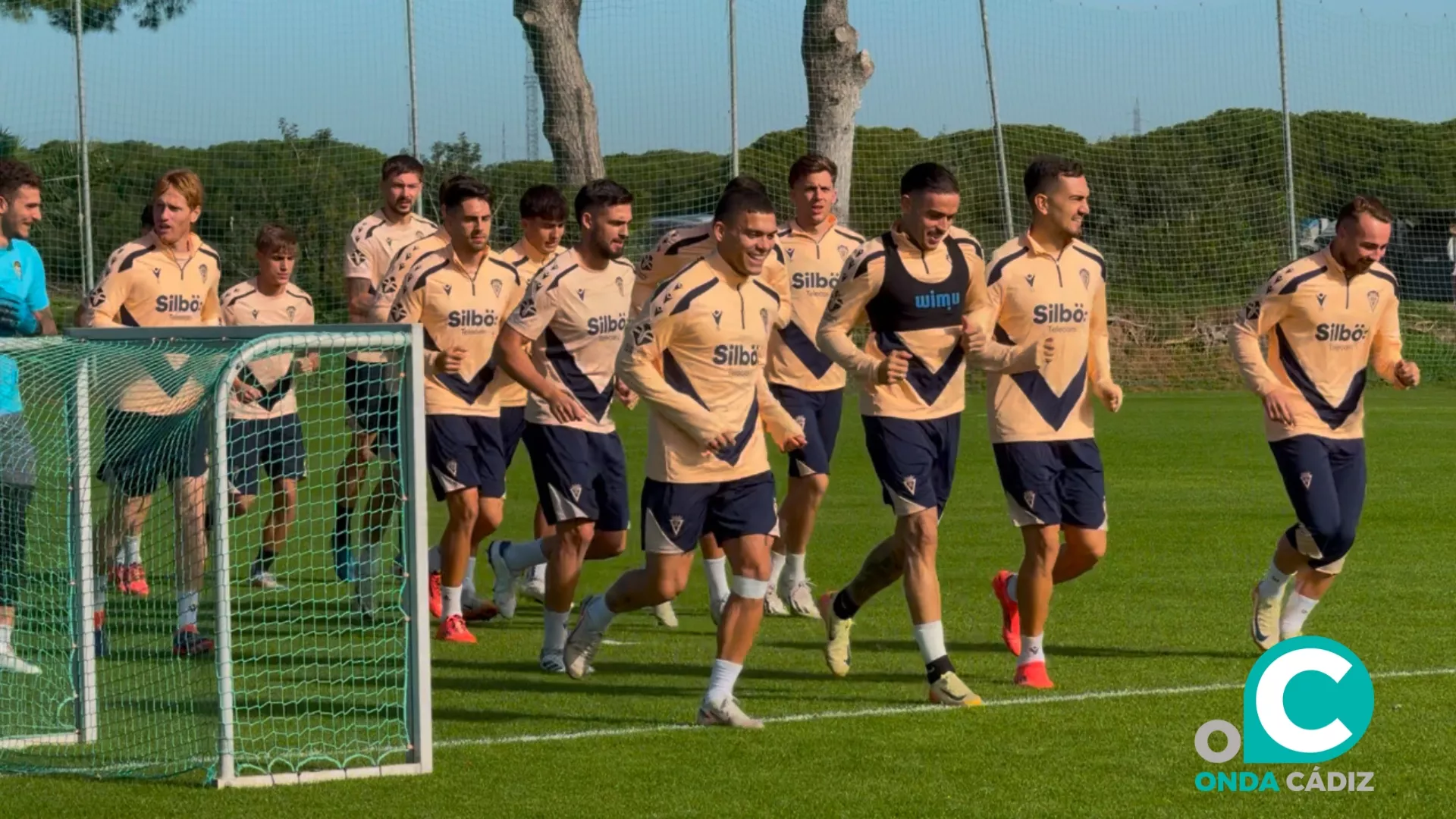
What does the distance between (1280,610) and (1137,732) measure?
8.26 feet

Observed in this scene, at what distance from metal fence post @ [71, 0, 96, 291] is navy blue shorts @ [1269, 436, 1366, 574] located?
15.4 meters

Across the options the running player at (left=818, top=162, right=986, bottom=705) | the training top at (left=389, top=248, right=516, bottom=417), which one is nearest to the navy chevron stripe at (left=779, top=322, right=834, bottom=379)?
the training top at (left=389, top=248, right=516, bottom=417)

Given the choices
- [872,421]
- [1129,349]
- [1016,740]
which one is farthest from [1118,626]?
[1129,349]

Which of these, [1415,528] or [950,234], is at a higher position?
[950,234]

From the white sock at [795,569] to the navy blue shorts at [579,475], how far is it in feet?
4.62

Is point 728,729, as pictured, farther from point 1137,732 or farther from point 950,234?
point 950,234

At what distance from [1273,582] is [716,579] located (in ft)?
9.27

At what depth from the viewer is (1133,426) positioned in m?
21.9

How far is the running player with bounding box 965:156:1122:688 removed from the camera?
8.94 m

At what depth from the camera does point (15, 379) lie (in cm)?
852

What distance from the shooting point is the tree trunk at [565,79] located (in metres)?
24.0

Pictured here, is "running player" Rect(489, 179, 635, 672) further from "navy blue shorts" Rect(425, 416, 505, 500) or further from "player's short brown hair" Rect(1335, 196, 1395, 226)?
"player's short brown hair" Rect(1335, 196, 1395, 226)

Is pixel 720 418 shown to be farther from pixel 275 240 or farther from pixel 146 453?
pixel 275 240

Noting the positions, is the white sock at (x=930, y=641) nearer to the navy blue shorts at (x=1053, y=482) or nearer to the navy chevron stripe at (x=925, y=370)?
the navy blue shorts at (x=1053, y=482)
